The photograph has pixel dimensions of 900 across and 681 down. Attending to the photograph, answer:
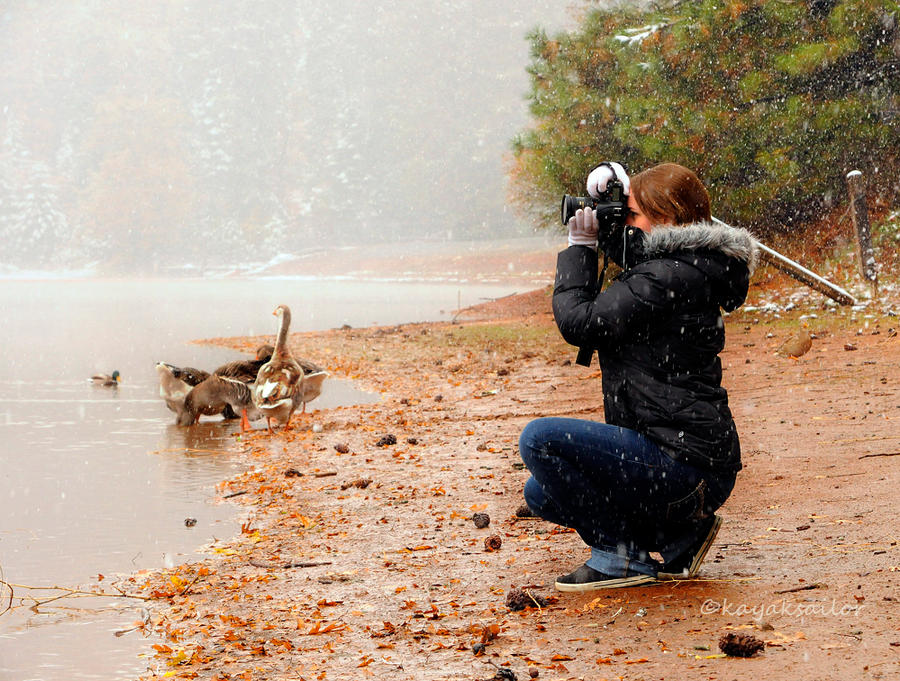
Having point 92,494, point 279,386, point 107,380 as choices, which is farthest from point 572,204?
point 107,380

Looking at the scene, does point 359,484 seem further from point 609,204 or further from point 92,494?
point 609,204

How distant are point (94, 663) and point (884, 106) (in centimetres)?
1807

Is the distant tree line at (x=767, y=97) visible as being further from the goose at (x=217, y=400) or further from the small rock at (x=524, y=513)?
the small rock at (x=524, y=513)

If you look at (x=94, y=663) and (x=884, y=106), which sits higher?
(x=884, y=106)

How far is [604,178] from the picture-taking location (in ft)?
14.9

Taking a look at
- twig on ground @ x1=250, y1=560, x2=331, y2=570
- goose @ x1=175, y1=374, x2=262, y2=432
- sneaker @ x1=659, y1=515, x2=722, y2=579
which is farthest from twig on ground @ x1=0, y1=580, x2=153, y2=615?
goose @ x1=175, y1=374, x2=262, y2=432

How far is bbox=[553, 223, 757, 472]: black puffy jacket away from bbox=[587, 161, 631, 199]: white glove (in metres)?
0.30

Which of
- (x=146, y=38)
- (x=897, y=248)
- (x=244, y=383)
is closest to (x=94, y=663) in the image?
(x=244, y=383)

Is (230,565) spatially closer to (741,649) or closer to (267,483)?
(267,483)

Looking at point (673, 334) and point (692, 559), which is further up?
point (673, 334)

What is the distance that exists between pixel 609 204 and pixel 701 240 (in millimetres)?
471

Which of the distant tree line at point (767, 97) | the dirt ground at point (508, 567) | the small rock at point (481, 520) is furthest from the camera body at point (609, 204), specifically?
the distant tree line at point (767, 97)

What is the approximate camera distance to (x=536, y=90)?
83.6ft

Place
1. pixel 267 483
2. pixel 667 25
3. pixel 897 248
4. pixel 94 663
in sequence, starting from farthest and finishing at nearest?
pixel 667 25
pixel 897 248
pixel 267 483
pixel 94 663
